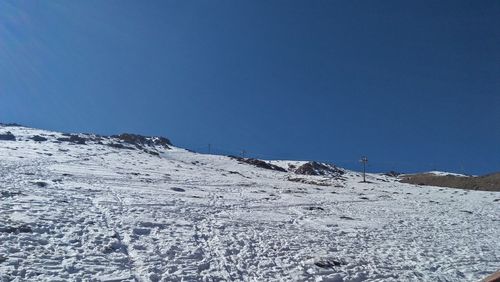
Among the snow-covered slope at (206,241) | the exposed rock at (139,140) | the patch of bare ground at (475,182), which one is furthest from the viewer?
the exposed rock at (139,140)

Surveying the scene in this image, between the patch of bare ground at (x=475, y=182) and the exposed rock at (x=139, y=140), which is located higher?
the exposed rock at (x=139, y=140)

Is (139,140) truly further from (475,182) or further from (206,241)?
(206,241)

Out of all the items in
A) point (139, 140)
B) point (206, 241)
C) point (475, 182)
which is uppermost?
point (139, 140)

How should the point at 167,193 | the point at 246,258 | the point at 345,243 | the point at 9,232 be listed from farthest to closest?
the point at 167,193, the point at 345,243, the point at 246,258, the point at 9,232

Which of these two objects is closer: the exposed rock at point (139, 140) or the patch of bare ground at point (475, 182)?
the patch of bare ground at point (475, 182)

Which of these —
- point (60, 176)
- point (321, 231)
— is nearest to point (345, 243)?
point (321, 231)

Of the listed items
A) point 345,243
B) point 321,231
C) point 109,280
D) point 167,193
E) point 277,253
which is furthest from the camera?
point 167,193

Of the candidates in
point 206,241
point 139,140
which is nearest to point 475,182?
point 206,241

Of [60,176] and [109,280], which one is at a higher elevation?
[60,176]

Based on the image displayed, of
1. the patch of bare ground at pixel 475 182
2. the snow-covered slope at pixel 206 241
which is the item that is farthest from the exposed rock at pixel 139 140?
the snow-covered slope at pixel 206 241

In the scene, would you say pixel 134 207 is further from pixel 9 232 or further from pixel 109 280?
pixel 109 280

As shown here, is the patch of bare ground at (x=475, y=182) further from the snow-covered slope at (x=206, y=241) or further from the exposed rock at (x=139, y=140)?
the exposed rock at (x=139, y=140)

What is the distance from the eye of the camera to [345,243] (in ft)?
63.3

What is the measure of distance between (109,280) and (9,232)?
5.65 metres
